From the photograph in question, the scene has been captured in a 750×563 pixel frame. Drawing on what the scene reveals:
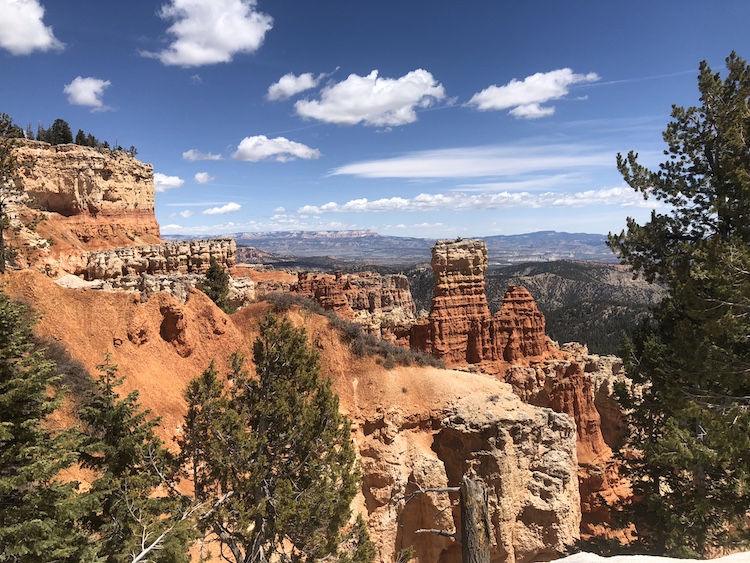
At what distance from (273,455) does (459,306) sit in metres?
31.7

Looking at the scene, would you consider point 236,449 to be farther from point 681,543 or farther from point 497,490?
point 497,490

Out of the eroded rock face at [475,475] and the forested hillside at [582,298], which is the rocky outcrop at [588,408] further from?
the forested hillside at [582,298]

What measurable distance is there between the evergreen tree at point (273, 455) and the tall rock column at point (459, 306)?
2813cm

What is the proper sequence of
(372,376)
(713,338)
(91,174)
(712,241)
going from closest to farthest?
(712,241), (713,338), (372,376), (91,174)

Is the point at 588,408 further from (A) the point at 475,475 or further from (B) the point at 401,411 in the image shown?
(B) the point at 401,411

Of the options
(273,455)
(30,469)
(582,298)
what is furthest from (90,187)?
(582,298)

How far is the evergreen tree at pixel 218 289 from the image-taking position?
27.4 meters

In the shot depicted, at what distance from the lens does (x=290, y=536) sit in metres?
12.1

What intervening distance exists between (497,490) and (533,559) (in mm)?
4333

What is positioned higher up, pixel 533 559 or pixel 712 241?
pixel 712 241

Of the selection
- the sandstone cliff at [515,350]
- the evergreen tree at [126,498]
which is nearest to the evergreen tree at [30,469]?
the evergreen tree at [126,498]

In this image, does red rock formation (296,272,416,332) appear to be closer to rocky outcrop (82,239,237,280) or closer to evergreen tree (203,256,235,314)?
rocky outcrop (82,239,237,280)

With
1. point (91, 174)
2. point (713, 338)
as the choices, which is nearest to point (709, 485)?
point (713, 338)

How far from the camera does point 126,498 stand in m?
9.80
